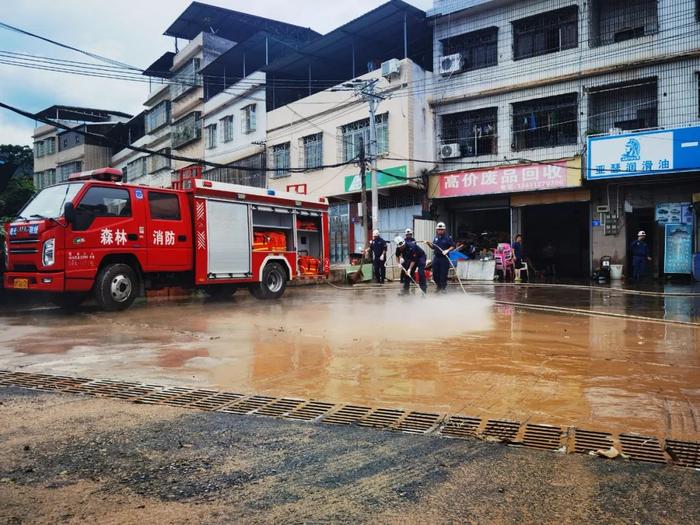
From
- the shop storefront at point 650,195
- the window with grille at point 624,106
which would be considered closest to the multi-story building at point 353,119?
the window with grille at point 624,106

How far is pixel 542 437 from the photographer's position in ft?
11.4

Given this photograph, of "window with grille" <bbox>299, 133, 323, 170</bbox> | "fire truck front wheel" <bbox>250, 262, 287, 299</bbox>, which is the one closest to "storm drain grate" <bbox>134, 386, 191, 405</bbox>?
"fire truck front wheel" <bbox>250, 262, 287, 299</bbox>

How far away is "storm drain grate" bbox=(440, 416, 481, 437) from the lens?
139 inches

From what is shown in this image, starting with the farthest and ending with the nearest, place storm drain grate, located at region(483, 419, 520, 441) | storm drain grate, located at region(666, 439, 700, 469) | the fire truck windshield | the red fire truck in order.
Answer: the fire truck windshield, the red fire truck, storm drain grate, located at region(483, 419, 520, 441), storm drain grate, located at region(666, 439, 700, 469)

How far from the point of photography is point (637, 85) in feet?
57.4

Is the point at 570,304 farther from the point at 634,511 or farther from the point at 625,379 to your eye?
the point at 634,511

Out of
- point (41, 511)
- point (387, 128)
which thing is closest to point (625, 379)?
point (41, 511)

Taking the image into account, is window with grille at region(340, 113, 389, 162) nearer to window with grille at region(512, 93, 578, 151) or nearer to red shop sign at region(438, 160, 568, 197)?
red shop sign at region(438, 160, 568, 197)

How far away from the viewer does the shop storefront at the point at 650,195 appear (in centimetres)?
1627

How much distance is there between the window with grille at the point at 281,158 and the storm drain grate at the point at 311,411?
2350 centimetres

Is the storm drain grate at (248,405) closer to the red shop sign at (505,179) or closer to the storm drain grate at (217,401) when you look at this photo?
the storm drain grate at (217,401)

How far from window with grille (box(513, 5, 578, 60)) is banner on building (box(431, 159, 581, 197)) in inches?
161

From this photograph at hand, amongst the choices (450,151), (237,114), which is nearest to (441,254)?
(450,151)

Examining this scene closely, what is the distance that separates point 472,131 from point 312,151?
794cm
